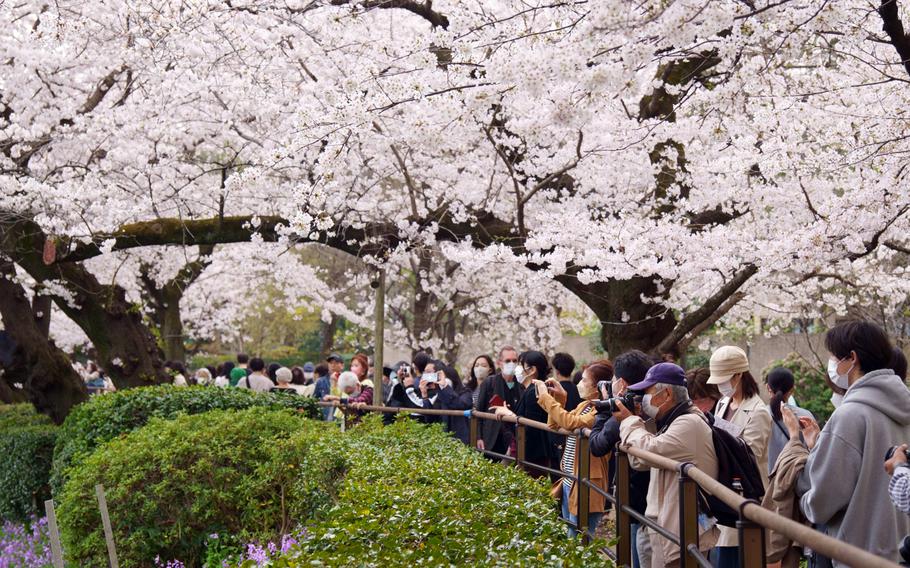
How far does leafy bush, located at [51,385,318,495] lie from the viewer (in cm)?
1007

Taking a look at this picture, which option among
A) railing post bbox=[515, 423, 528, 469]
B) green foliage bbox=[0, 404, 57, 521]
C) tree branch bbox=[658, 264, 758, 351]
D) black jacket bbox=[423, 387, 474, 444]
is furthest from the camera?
green foliage bbox=[0, 404, 57, 521]

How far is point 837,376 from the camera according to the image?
427 cm

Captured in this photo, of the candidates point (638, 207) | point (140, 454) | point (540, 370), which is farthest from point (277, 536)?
point (638, 207)

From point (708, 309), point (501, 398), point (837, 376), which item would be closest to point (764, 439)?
point (837, 376)

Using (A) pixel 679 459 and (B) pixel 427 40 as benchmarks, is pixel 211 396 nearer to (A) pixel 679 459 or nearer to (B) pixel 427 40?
(B) pixel 427 40

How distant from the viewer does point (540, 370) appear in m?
7.84

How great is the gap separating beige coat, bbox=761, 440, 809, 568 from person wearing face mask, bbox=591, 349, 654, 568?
654 millimetres

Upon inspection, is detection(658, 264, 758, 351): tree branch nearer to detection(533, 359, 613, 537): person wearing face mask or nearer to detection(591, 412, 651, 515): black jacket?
detection(533, 359, 613, 537): person wearing face mask

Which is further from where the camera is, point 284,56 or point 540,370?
point 284,56

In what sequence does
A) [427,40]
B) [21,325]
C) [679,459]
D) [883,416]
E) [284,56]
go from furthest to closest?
1. [21,325]
2. [284,56]
3. [427,40]
4. [679,459]
5. [883,416]

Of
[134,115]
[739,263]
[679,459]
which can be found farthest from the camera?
[134,115]

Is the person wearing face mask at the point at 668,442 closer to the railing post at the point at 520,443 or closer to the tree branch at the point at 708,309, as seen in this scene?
the railing post at the point at 520,443

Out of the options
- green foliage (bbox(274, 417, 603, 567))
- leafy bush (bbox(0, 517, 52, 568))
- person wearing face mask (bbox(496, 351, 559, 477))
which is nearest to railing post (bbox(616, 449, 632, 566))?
green foliage (bbox(274, 417, 603, 567))

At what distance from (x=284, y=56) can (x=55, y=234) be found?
3.78 meters
